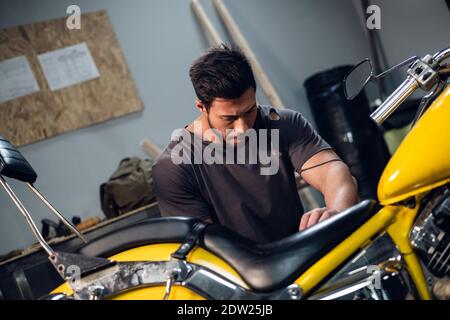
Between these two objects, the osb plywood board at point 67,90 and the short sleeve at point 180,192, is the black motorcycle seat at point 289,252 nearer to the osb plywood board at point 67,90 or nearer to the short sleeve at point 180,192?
the short sleeve at point 180,192

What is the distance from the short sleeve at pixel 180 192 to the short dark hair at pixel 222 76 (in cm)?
15

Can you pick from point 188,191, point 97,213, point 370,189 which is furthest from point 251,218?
point 97,213

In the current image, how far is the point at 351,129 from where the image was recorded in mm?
926

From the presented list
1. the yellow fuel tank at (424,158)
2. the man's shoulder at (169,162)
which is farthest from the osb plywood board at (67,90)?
the yellow fuel tank at (424,158)

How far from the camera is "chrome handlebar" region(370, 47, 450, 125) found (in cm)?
57

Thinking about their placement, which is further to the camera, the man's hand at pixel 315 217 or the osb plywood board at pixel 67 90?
the osb plywood board at pixel 67 90

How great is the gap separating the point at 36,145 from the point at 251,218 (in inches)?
21.2

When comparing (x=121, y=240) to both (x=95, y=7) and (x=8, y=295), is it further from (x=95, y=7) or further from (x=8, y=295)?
(x=95, y=7)

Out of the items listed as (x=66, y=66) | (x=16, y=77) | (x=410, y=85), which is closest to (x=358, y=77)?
(x=410, y=85)

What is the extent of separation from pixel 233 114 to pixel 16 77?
1.44 feet

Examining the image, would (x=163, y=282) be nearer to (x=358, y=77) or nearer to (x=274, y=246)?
(x=274, y=246)

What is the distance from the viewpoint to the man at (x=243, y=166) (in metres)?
0.71

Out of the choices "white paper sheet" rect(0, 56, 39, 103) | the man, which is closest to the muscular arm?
the man
